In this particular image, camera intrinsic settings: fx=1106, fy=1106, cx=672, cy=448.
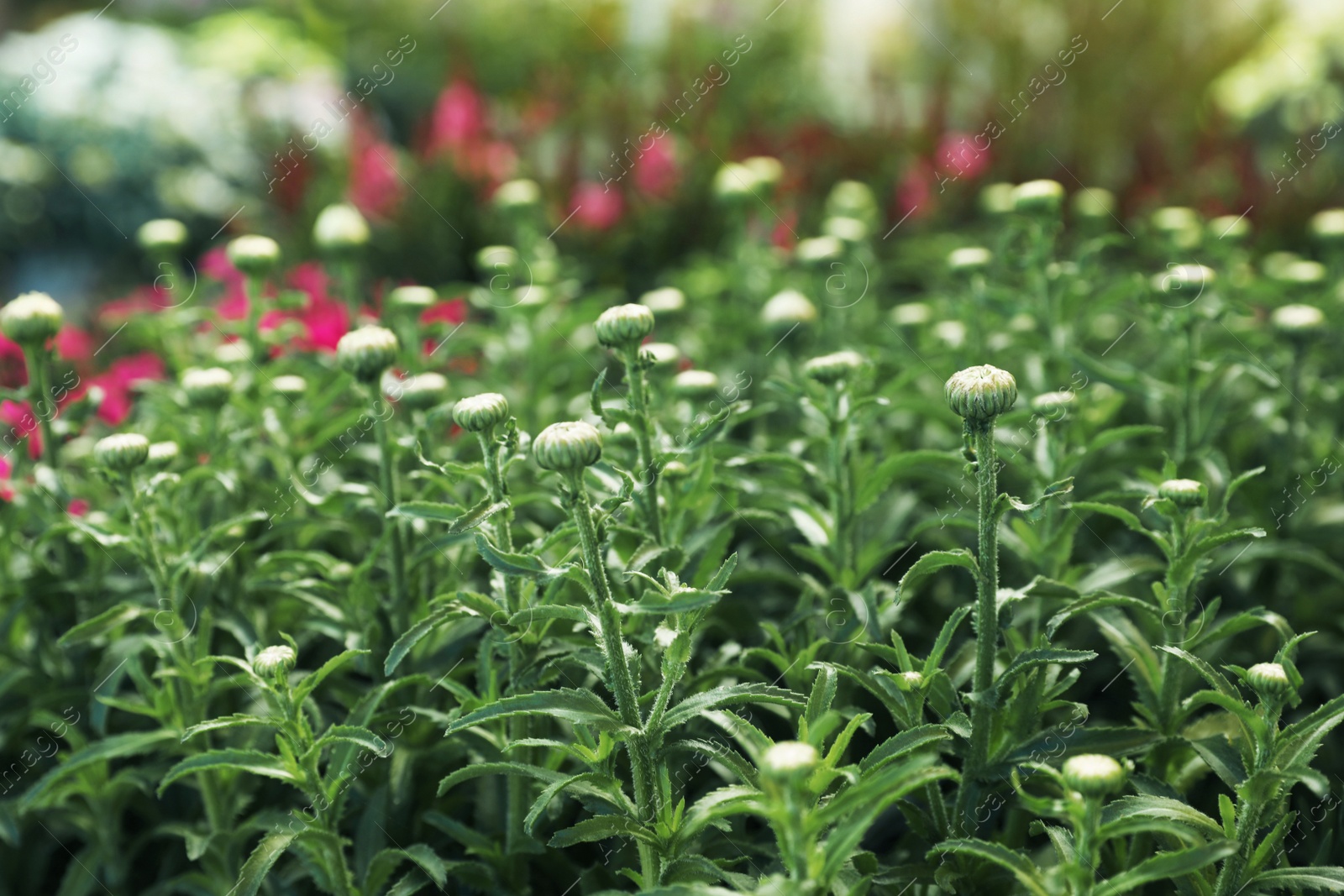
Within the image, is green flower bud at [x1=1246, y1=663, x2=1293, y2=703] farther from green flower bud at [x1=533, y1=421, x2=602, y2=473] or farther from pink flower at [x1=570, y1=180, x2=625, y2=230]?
pink flower at [x1=570, y1=180, x2=625, y2=230]

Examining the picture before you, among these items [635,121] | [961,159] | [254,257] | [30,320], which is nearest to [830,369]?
[254,257]

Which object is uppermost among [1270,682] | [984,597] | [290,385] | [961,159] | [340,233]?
[961,159]

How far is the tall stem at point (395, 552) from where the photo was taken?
1.87 m

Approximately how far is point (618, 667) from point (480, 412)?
40cm

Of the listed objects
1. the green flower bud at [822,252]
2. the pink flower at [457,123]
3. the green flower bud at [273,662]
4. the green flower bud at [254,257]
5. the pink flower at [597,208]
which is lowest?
the green flower bud at [273,662]

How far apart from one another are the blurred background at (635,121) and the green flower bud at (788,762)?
3306mm

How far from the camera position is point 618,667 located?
4.87ft

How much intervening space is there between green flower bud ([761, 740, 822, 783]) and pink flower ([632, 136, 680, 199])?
3.84m

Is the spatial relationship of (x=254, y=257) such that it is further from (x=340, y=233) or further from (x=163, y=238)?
(x=163, y=238)

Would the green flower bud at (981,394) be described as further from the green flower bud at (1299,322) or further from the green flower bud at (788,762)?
the green flower bud at (1299,322)

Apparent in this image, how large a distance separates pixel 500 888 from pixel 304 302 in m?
1.31

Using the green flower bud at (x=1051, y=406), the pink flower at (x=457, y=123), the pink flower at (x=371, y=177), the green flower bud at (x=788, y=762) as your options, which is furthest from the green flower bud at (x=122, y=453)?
the pink flower at (x=457, y=123)

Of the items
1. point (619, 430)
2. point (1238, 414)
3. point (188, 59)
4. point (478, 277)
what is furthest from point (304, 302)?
point (188, 59)

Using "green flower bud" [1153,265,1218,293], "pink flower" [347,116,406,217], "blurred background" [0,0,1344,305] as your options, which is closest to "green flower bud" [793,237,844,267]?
"green flower bud" [1153,265,1218,293]
